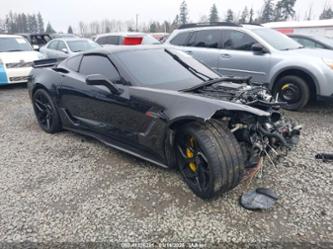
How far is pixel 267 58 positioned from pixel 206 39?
1658mm

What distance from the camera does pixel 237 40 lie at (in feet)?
20.1

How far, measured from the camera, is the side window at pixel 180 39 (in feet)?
23.1

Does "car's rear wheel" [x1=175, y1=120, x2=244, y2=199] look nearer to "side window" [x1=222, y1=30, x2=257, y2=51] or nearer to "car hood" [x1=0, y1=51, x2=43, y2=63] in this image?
"side window" [x1=222, y1=30, x2=257, y2=51]

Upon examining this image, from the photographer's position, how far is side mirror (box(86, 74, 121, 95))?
3.12 metres

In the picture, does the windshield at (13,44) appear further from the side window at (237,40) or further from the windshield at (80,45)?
the side window at (237,40)

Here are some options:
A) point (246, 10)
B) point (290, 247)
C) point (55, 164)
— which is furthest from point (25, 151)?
point (246, 10)

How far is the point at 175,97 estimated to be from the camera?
2785mm

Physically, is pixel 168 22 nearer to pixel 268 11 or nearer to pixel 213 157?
pixel 268 11

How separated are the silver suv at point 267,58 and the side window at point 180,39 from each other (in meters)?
0.03

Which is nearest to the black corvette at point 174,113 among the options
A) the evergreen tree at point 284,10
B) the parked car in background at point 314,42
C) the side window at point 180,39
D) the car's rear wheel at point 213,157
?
the car's rear wheel at point 213,157

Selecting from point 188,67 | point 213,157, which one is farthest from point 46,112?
point 213,157

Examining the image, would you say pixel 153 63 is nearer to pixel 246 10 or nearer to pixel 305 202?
pixel 305 202

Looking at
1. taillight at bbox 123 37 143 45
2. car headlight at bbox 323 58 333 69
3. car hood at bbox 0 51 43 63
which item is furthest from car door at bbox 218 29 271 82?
car hood at bbox 0 51 43 63

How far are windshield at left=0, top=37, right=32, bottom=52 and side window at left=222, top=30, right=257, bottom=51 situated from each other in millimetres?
6430
